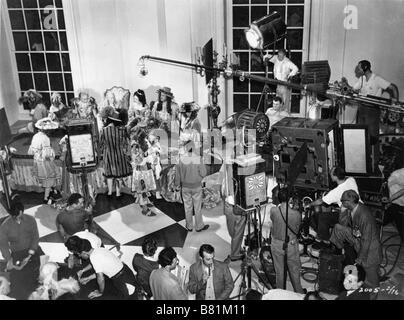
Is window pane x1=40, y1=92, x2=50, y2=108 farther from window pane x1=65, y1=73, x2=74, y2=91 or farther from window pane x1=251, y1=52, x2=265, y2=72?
window pane x1=251, y1=52, x2=265, y2=72

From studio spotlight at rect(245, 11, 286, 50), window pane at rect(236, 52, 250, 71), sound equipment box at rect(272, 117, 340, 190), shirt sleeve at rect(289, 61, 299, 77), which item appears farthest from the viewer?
window pane at rect(236, 52, 250, 71)

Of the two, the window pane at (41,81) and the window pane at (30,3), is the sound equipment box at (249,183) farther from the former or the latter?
the window pane at (30,3)

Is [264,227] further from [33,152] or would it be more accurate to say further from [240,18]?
[240,18]

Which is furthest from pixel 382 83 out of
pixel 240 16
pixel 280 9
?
pixel 240 16

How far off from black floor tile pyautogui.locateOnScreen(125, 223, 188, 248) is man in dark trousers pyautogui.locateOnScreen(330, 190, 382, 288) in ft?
6.94

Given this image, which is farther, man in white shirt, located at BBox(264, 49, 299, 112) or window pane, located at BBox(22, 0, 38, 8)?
window pane, located at BBox(22, 0, 38, 8)

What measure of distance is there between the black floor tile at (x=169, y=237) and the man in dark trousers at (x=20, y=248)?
47.6 inches

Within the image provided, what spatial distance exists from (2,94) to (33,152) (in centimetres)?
253

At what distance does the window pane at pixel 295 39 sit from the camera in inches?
330

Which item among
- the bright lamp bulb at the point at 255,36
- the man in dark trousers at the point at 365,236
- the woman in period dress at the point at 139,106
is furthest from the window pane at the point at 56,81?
the man in dark trousers at the point at 365,236

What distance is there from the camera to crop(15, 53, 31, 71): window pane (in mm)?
8719


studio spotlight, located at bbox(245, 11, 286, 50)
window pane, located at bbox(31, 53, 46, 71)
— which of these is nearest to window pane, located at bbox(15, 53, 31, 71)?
window pane, located at bbox(31, 53, 46, 71)

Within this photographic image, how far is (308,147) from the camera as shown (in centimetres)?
473
